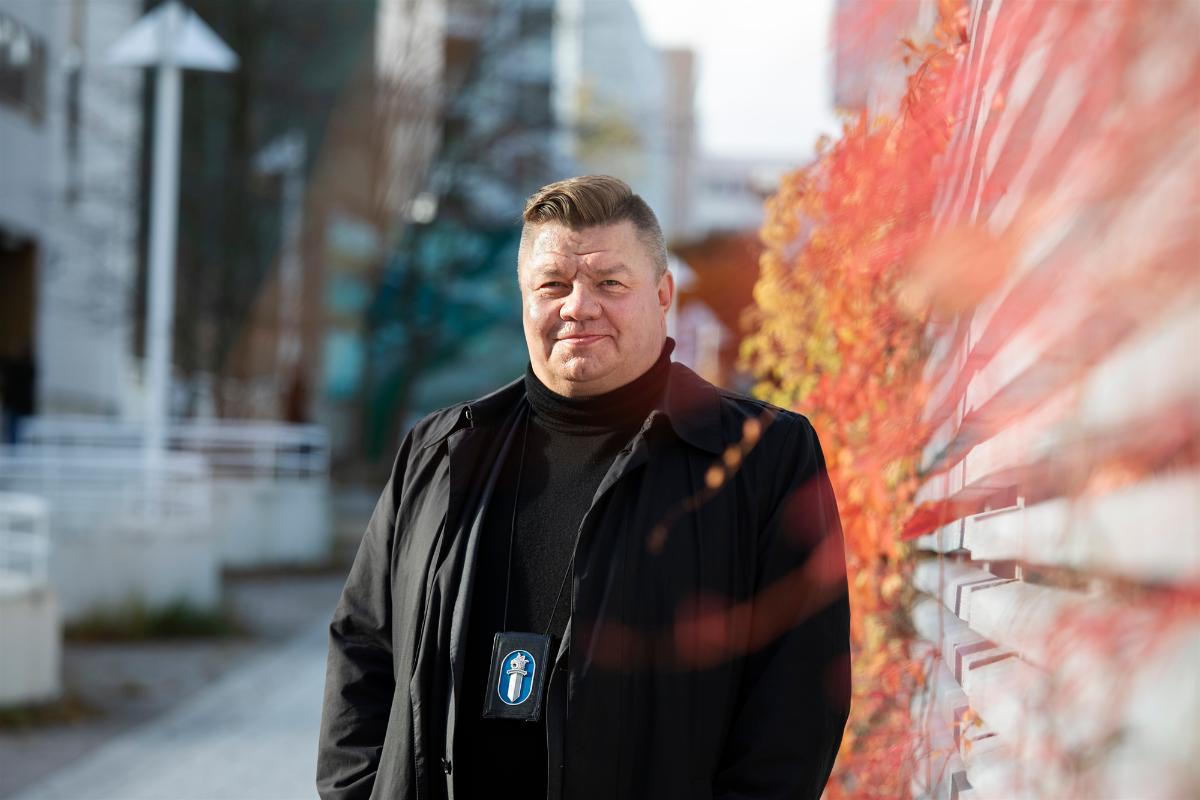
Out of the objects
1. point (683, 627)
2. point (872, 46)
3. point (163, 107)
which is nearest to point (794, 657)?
point (683, 627)

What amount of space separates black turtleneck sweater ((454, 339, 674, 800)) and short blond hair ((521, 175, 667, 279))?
0.22 m

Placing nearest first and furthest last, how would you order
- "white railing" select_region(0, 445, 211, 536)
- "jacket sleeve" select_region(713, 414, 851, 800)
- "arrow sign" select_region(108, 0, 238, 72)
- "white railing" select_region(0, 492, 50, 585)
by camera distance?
1. "jacket sleeve" select_region(713, 414, 851, 800)
2. "white railing" select_region(0, 492, 50, 585)
3. "white railing" select_region(0, 445, 211, 536)
4. "arrow sign" select_region(108, 0, 238, 72)

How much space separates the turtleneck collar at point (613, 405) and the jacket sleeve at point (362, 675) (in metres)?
0.41

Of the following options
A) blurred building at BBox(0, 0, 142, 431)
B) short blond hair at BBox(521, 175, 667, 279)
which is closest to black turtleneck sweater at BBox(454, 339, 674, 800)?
short blond hair at BBox(521, 175, 667, 279)

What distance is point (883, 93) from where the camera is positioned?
3.60 m

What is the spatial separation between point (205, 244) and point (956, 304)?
23124mm

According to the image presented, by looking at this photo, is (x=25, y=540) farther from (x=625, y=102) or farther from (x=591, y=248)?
(x=625, y=102)

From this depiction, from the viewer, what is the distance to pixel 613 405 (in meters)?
2.85

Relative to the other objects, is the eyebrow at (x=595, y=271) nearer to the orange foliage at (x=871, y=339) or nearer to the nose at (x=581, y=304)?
the nose at (x=581, y=304)

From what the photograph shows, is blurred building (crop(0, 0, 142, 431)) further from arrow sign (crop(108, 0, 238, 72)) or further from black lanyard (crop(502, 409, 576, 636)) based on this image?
black lanyard (crop(502, 409, 576, 636))

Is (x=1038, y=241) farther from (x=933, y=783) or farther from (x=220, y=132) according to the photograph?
(x=220, y=132)

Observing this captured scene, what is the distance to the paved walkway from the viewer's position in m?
7.30

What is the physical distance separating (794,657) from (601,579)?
33 cm

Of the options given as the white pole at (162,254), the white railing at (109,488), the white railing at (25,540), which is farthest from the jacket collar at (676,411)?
the white pole at (162,254)
